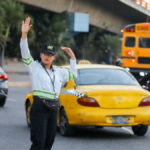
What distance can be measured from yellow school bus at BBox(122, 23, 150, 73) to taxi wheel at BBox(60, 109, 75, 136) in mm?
14057

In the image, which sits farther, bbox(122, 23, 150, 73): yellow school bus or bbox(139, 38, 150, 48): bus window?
bbox(139, 38, 150, 48): bus window

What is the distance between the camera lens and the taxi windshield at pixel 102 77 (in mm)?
10378

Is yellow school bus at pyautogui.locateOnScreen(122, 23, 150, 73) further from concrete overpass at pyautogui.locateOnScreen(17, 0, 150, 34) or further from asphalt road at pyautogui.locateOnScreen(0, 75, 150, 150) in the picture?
concrete overpass at pyautogui.locateOnScreen(17, 0, 150, 34)

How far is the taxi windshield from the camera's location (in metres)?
10.4

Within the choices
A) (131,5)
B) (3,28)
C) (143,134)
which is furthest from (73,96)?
(131,5)

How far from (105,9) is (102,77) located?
40.5 m

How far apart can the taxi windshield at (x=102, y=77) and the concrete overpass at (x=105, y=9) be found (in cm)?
2875

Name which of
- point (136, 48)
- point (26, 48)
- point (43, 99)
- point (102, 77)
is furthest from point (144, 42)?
point (26, 48)

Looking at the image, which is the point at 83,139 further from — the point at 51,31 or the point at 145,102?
the point at 51,31

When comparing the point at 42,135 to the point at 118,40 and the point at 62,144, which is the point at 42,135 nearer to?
the point at 62,144

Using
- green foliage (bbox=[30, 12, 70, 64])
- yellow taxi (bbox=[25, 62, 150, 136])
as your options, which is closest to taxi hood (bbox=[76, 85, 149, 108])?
yellow taxi (bbox=[25, 62, 150, 136])

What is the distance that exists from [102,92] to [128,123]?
724 millimetres

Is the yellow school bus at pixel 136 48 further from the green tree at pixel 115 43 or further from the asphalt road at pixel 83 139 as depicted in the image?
the green tree at pixel 115 43

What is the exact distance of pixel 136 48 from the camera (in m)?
24.5
